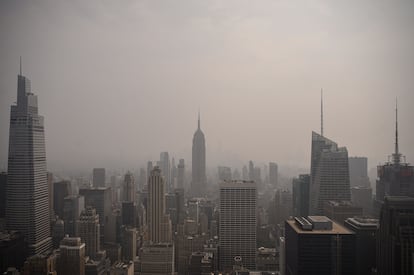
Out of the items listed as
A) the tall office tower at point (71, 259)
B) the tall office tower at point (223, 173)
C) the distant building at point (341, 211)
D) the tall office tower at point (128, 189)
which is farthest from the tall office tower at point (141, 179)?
the distant building at point (341, 211)

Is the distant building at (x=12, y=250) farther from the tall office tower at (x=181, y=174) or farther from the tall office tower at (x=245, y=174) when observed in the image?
the tall office tower at (x=245, y=174)

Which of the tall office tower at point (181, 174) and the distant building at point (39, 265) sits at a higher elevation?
the tall office tower at point (181, 174)

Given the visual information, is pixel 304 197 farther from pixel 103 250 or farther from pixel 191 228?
pixel 103 250

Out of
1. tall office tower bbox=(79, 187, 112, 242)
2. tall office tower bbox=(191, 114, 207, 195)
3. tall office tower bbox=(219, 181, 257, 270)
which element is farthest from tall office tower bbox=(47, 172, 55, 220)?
tall office tower bbox=(219, 181, 257, 270)

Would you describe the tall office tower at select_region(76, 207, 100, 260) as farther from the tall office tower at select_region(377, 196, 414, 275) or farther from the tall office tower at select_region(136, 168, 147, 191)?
the tall office tower at select_region(377, 196, 414, 275)

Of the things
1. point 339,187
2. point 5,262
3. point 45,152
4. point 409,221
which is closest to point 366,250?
point 409,221

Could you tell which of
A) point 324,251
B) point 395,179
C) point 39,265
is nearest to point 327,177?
point 395,179
